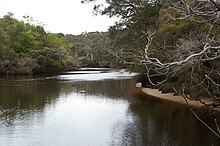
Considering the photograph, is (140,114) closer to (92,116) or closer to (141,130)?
(92,116)

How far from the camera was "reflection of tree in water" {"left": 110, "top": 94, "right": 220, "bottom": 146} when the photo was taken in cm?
1139

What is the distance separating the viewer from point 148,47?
22.2ft

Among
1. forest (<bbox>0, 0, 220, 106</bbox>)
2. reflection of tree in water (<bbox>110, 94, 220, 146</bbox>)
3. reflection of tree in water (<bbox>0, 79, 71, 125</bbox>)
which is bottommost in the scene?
reflection of tree in water (<bbox>110, 94, 220, 146</bbox>)

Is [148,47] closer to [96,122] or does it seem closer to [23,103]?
[96,122]

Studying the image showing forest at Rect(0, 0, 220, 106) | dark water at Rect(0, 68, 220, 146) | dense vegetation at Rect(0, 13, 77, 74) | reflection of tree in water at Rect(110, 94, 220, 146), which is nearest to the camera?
forest at Rect(0, 0, 220, 106)

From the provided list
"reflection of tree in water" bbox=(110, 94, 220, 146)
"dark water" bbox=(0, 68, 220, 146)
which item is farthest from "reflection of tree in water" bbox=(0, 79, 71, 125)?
"reflection of tree in water" bbox=(110, 94, 220, 146)

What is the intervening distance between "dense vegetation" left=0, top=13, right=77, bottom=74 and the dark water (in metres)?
24.8

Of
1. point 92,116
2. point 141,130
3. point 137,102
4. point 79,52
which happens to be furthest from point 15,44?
point 141,130

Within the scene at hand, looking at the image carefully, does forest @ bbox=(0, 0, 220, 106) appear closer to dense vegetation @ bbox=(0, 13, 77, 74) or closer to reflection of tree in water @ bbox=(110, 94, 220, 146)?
dense vegetation @ bbox=(0, 13, 77, 74)

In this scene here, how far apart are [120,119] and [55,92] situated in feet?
37.7

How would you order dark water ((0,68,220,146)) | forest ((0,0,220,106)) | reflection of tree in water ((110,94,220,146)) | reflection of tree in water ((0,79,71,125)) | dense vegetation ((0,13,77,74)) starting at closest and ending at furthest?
1. forest ((0,0,220,106))
2. reflection of tree in water ((110,94,220,146))
3. dark water ((0,68,220,146))
4. reflection of tree in water ((0,79,71,125))
5. dense vegetation ((0,13,77,74))

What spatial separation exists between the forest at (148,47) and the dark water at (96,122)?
153 centimetres

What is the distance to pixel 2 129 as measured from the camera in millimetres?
13172

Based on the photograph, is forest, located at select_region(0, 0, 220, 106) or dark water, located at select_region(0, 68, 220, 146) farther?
dark water, located at select_region(0, 68, 220, 146)
